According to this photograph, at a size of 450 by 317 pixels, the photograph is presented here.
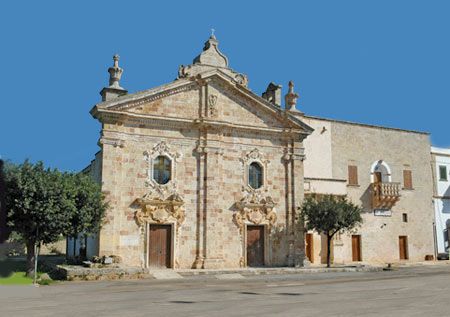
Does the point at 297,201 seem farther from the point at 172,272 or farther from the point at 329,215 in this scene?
the point at 172,272

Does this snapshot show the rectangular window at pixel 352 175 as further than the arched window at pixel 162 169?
Yes

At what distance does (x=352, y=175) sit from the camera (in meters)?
36.1

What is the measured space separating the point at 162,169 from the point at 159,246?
4158 mm

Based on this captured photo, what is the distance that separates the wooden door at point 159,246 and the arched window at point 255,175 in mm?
5681

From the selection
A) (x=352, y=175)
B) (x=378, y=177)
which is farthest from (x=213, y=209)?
(x=378, y=177)

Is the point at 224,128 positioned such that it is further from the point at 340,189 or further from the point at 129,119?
the point at 340,189

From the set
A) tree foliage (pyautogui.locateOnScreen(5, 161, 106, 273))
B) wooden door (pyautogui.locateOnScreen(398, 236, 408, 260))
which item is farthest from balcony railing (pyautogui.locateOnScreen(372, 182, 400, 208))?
tree foliage (pyautogui.locateOnScreen(5, 161, 106, 273))

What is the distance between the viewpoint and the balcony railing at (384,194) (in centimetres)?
3603

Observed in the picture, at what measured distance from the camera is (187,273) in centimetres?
2486

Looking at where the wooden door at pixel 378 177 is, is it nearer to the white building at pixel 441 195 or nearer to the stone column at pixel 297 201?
the white building at pixel 441 195

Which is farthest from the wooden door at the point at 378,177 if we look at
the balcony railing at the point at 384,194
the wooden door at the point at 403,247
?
the wooden door at the point at 403,247

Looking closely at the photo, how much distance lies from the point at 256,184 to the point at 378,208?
1182cm

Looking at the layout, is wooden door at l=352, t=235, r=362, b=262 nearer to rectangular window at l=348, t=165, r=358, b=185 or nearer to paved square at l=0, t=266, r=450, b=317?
rectangular window at l=348, t=165, r=358, b=185

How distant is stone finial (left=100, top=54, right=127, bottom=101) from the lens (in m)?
27.0
